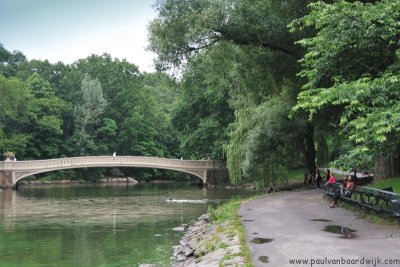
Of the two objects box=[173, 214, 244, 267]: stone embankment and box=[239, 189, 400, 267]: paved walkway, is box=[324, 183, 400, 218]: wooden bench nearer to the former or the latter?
box=[239, 189, 400, 267]: paved walkway

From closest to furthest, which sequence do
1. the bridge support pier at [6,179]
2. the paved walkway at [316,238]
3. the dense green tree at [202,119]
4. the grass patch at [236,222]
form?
1. the paved walkway at [316,238]
2. the grass patch at [236,222]
3. the dense green tree at [202,119]
4. the bridge support pier at [6,179]

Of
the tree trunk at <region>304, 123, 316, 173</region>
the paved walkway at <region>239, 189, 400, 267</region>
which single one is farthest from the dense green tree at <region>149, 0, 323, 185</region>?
the paved walkway at <region>239, 189, 400, 267</region>

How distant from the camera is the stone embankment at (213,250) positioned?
8.98 m

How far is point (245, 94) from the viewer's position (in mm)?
27609

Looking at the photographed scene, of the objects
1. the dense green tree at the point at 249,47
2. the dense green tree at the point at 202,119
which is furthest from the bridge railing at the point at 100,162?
the dense green tree at the point at 249,47

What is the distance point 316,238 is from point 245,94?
1795 centimetres

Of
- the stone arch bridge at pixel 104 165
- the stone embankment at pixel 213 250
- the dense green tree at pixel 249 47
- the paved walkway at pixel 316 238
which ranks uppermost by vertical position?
the dense green tree at pixel 249 47

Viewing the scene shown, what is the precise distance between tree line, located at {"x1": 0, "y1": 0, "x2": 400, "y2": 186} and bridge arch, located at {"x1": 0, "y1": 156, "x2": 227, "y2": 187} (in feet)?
5.55

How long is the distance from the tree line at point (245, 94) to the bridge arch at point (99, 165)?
1693mm

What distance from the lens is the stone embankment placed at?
8.98 m

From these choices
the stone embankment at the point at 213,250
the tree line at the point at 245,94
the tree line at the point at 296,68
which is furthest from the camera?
the tree line at the point at 245,94

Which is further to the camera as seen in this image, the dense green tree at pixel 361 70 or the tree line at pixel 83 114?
the tree line at pixel 83 114

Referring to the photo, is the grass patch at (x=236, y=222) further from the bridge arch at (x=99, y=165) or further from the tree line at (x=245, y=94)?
the bridge arch at (x=99, y=165)

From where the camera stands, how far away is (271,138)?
25.2 metres
